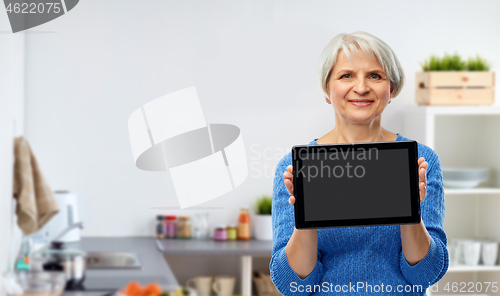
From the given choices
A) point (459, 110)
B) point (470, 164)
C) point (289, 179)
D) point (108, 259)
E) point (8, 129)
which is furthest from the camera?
point (470, 164)

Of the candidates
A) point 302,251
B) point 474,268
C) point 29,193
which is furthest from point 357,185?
point 474,268

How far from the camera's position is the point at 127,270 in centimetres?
137

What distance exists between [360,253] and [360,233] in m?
0.03

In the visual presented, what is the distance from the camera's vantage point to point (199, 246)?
1659 mm

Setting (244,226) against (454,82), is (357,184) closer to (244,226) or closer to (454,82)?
(244,226)

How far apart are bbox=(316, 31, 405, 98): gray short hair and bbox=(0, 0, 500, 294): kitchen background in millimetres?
1132

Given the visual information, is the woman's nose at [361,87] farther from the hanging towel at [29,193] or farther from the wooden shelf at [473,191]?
the wooden shelf at [473,191]

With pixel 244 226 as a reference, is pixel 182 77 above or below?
above

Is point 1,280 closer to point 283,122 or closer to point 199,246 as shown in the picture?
point 199,246

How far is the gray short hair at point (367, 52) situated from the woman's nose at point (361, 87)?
33 millimetres

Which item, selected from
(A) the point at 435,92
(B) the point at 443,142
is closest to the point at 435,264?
(A) the point at 435,92

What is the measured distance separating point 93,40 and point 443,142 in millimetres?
1270

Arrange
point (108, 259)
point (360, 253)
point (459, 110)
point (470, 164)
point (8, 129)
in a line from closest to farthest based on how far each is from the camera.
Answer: point (360, 253) < point (8, 129) < point (108, 259) < point (459, 110) < point (470, 164)

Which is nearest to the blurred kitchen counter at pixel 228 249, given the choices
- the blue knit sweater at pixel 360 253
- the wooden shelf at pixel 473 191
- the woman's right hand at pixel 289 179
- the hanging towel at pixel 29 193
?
the hanging towel at pixel 29 193
